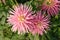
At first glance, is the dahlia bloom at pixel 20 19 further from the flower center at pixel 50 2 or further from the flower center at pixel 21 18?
the flower center at pixel 50 2

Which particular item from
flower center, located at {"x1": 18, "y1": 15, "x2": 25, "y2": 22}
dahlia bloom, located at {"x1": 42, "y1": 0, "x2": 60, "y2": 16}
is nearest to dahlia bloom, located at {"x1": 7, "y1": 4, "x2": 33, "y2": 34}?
flower center, located at {"x1": 18, "y1": 15, "x2": 25, "y2": 22}

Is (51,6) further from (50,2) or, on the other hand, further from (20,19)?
(20,19)

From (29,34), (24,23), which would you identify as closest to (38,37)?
(29,34)

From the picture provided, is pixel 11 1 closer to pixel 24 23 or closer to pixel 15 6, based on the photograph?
pixel 15 6

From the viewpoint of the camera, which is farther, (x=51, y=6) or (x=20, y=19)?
(x=51, y=6)

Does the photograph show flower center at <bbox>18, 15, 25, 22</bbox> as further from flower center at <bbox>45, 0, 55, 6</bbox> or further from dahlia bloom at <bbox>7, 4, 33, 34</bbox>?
flower center at <bbox>45, 0, 55, 6</bbox>

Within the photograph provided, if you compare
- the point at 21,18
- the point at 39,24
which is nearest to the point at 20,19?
the point at 21,18
